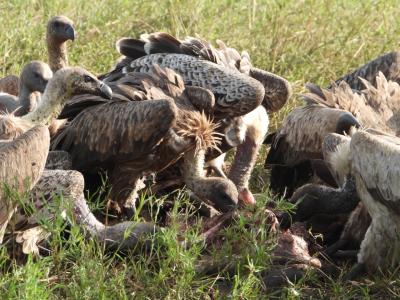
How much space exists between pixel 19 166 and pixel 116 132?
1452mm

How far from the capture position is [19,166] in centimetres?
603

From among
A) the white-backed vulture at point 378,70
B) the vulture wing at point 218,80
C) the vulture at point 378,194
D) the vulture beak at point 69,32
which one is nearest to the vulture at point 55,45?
the vulture beak at point 69,32

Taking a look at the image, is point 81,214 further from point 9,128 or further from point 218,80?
point 218,80

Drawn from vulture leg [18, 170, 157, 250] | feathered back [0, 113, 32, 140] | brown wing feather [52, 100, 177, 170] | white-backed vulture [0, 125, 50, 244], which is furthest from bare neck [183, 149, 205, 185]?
white-backed vulture [0, 125, 50, 244]

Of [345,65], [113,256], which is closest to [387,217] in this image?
[113,256]

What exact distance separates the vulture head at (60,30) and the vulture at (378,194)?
9.79 ft

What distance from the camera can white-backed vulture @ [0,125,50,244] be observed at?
19.4ft

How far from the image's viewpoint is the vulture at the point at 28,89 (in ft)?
27.6

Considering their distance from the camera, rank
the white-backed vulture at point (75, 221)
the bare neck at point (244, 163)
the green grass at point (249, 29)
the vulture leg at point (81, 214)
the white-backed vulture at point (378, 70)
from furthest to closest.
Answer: the green grass at point (249, 29) → the white-backed vulture at point (378, 70) → the bare neck at point (244, 163) → the vulture leg at point (81, 214) → the white-backed vulture at point (75, 221)

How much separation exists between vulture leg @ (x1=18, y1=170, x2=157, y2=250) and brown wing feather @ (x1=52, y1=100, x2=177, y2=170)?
2.61 ft

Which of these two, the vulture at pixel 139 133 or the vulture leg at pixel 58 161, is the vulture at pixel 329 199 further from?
Result: the vulture leg at pixel 58 161

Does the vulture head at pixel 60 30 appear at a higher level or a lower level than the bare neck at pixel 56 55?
higher

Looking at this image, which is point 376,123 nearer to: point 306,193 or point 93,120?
point 306,193

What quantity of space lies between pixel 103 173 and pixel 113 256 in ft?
4.67
